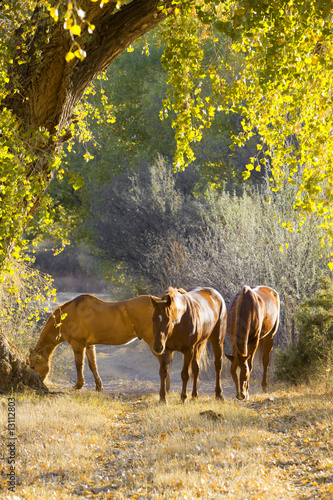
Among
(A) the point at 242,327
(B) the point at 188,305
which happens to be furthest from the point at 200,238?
(A) the point at 242,327

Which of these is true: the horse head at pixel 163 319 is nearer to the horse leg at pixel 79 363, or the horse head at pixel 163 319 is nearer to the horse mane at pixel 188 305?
the horse mane at pixel 188 305

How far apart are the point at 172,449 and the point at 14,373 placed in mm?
3862

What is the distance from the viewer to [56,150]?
4.88 m

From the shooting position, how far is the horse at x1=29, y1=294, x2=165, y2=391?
9711mm

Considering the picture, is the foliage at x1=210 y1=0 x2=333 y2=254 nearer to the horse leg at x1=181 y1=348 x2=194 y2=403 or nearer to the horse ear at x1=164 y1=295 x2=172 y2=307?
the horse ear at x1=164 y1=295 x2=172 y2=307

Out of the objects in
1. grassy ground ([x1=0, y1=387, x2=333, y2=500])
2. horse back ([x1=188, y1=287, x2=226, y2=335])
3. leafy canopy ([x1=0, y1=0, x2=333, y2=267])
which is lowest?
grassy ground ([x1=0, y1=387, x2=333, y2=500])

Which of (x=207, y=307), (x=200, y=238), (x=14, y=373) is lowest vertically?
(x=14, y=373)

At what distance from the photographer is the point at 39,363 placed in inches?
383

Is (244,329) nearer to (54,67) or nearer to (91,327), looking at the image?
(91,327)

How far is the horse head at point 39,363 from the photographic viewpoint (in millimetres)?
9688

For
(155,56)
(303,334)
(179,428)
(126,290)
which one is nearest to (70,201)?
(126,290)

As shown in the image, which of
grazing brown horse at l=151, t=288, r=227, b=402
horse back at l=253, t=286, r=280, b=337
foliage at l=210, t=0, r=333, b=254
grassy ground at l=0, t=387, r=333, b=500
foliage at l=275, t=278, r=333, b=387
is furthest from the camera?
foliage at l=275, t=278, r=333, b=387

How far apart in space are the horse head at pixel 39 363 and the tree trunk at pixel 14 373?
84 centimetres

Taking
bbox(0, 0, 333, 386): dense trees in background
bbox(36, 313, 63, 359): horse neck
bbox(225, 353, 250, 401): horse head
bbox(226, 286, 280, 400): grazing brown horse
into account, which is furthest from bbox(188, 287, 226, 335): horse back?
bbox(0, 0, 333, 386): dense trees in background
